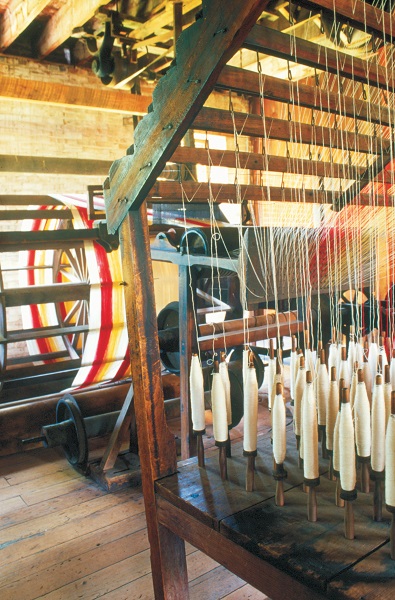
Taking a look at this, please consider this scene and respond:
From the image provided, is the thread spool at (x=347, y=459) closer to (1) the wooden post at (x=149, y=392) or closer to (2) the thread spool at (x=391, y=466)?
(2) the thread spool at (x=391, y=466)

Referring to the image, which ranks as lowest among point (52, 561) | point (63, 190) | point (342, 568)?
point (52, 561)

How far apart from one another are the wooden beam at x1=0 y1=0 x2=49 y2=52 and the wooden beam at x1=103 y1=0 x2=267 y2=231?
12.3ft

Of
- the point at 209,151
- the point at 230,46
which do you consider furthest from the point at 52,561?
the point at 230,46

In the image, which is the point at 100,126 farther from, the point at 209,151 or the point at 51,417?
the point at 209,151

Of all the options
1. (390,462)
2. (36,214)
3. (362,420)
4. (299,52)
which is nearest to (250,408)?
(362,420)

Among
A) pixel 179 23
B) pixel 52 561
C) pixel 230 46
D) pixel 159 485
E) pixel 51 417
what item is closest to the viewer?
pixel 230 46

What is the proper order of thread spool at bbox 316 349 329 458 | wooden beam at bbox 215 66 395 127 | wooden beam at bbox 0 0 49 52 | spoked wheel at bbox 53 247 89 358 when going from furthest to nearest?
spoked wheel at bbox 53 247 89 358
wooden beam at bbox 0 0 49 52
thread spool at bbox 316 349 329 458
wooden beam at bbox 215 66 395 127

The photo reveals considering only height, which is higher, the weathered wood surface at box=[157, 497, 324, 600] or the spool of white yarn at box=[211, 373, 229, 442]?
the spool of white yarn at box=[211, 373, 229, 442]

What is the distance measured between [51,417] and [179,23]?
10.6 feet

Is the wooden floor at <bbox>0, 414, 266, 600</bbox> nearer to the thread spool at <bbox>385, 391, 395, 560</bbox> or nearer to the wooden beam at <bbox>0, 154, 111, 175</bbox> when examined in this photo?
the thread spool at <bbox>385, 391, 395, 560</bbox>

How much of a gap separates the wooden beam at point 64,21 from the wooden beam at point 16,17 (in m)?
0.42

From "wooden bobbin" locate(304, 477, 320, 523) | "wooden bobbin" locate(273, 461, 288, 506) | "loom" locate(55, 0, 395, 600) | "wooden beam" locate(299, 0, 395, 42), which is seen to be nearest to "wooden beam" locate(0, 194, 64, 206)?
"loom" locate(55, 0, 395, 600)

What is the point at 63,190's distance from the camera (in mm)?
7062

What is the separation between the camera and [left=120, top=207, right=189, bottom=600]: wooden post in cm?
176
